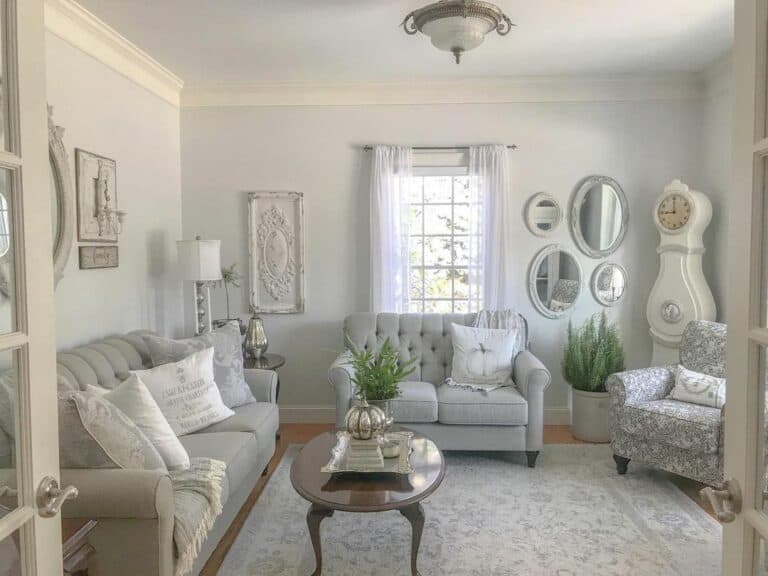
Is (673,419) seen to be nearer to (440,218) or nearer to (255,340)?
(440,218)

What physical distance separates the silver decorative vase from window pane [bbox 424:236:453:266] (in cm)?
139

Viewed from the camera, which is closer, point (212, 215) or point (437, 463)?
point (437, 463)

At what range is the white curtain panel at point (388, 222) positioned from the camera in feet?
14.4

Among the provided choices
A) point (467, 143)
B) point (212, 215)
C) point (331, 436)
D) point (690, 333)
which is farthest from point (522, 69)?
point (331, 436)

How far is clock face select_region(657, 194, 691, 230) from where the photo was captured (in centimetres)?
394

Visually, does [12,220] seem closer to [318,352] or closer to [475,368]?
[475,368]

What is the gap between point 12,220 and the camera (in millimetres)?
1022

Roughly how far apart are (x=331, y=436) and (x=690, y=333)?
7.84 feet

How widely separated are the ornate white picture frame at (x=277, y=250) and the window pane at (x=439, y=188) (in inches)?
38.6

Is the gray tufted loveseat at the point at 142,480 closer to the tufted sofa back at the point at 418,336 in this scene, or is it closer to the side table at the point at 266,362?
the side table at the point at 266,362

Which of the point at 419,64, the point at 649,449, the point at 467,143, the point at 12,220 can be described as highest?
the point at 419,64

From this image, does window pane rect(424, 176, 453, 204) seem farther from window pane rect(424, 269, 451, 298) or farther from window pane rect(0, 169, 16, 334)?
window pane rect(0, 169, 16, 334)

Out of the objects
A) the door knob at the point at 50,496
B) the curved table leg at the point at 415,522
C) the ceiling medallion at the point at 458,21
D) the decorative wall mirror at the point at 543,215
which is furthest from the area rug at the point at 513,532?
the ceiling medallion at the point at 458,21

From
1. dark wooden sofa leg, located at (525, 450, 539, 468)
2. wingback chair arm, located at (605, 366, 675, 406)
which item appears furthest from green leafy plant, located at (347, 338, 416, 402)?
wingback chair arm, located at (605, 366, 675, 406)
